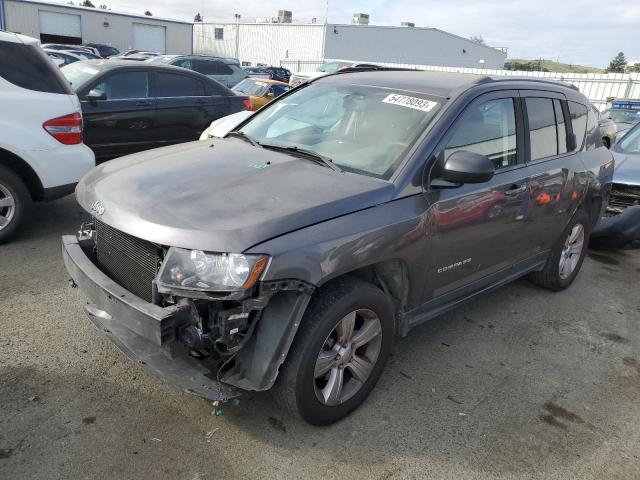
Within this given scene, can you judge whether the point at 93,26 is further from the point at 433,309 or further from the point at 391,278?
the point at 391,278

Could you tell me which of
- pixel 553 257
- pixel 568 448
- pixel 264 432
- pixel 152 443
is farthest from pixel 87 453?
pixel 553 257

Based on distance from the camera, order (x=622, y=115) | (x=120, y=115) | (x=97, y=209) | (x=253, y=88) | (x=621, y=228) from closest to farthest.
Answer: (x=97, y=209) < (x=621, y=228) < (x=120, y=115) < (x=622, y=115) < (x=253, y=88)

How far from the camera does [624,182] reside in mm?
6762

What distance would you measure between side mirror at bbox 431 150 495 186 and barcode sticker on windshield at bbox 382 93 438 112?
1.46 feet

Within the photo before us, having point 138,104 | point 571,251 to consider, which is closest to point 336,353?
point 571,251

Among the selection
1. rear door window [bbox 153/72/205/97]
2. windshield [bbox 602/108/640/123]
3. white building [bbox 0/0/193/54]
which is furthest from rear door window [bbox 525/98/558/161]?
white building [bbox 0/0/193/54]

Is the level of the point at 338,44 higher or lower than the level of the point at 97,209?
higher

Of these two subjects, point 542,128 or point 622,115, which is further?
point 622,115

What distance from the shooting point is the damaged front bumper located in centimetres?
236

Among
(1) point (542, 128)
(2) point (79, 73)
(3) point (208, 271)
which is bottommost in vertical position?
(3) point (208, 271)

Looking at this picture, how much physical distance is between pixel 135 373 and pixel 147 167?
1238 mm

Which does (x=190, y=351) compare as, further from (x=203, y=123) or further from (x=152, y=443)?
(x=203, y=123)

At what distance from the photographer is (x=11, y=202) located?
15.8 ft

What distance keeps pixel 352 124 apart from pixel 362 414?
180 centimetres
